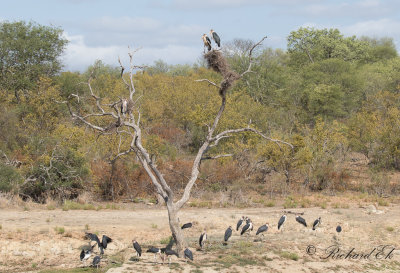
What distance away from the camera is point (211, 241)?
19.6m

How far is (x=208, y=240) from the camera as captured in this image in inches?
778

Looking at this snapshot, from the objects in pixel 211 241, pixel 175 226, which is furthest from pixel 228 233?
pixel 175 226

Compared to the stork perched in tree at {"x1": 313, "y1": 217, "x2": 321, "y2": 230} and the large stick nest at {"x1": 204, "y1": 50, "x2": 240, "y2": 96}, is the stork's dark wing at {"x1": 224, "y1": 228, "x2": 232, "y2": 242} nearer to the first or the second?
the stork perched in tree at {"x1": 313, "y1": 217, "x2": 321, "y2": 230}

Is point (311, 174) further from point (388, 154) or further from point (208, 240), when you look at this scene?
point (208, 240)

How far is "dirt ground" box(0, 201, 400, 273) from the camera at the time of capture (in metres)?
16.8

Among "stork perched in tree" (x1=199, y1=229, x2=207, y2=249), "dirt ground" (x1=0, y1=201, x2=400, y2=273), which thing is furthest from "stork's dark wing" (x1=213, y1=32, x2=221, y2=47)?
"dirt ground" (x1=0, y1=201, x2=400, y2=273)

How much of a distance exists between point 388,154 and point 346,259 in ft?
56.0

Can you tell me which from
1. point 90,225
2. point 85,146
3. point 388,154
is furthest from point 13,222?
point 388,154

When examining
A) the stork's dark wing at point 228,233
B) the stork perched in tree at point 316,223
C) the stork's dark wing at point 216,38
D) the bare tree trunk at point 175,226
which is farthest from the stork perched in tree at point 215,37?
the stork perched in tree at point 316,223

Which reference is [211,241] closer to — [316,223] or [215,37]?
[316,223]

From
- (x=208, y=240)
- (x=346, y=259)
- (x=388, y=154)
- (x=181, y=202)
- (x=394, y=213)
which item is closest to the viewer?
(x=181, y=202)

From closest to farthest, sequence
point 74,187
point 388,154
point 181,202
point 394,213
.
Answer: point 181,202
point 394,213
point 74,187
point 388,154

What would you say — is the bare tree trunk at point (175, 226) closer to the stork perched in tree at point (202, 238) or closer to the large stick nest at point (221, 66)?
the stork perched in tree at point (202, 238)

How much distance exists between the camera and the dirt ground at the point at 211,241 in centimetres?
Result: 1680
